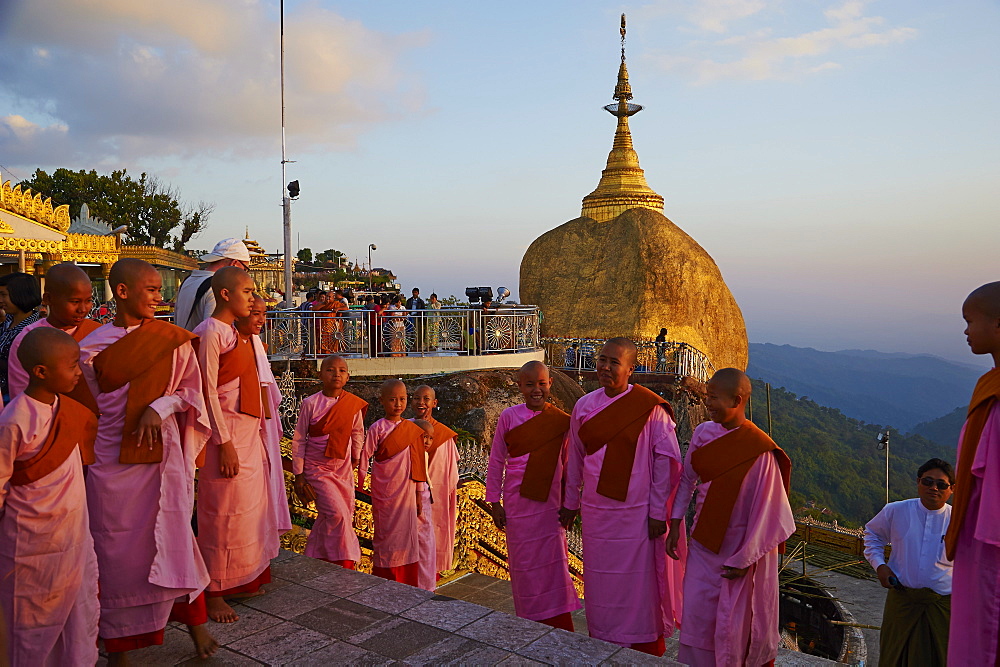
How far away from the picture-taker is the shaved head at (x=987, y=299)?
3.08 metres

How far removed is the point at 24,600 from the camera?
2.96m

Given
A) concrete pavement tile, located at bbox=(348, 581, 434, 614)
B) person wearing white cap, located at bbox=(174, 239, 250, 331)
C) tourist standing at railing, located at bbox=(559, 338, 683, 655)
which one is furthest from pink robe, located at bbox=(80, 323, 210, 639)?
tourist standing at railing, located at bbox=(559, 338, 683, 655)

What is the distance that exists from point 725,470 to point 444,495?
9.74ft

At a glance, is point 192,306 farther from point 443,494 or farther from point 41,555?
point 443,494

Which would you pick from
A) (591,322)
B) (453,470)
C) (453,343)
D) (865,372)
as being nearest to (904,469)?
(591,322)

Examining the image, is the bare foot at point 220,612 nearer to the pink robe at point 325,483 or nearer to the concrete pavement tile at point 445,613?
the concrete pavement tile at point 445,613

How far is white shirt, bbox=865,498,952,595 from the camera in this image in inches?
164

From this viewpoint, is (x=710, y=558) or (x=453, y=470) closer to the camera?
(x=710, y=558)

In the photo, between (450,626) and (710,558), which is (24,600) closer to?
(450,626)

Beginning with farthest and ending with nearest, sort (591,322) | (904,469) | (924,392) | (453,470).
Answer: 1. (924,392)
2. (904,469)
3. (591,322)
4. (453,470)

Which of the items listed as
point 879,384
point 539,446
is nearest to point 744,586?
point 539,446

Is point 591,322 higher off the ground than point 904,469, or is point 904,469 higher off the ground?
point 591,322

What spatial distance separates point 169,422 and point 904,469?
166 feet

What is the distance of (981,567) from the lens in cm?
309
